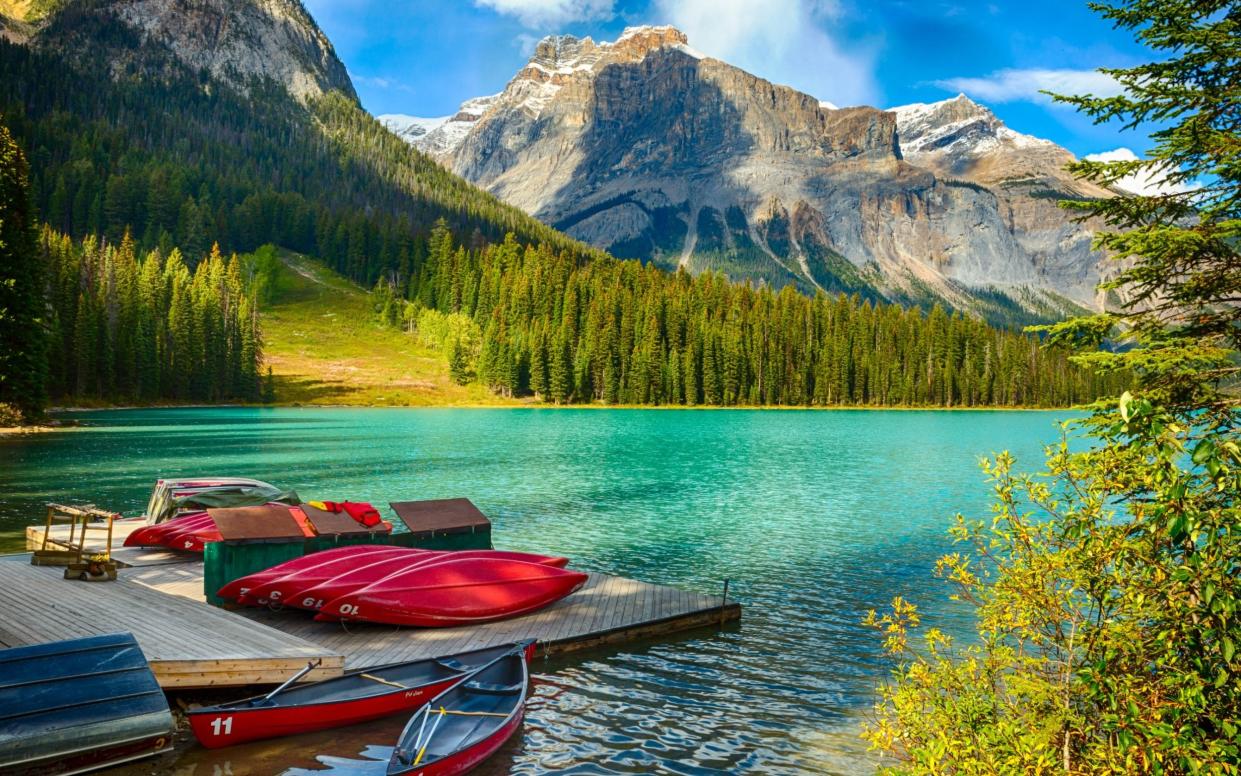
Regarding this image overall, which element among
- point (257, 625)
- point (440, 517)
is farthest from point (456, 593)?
point (440, 517)

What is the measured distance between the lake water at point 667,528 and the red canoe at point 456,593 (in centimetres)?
266

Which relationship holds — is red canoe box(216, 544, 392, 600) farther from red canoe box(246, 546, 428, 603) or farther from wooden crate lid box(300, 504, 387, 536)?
wooden crate lid box(300, 504, 387, 536)

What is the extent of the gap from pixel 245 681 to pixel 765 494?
114 ft

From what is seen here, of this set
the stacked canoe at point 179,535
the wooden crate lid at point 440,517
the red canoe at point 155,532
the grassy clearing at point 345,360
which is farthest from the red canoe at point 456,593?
the grassy clearing at point 345,360

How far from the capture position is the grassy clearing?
147000 mm

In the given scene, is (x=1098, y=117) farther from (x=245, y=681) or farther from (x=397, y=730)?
(x=245, y=681)

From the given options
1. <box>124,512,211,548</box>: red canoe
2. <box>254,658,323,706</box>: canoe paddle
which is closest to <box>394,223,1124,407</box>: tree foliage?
<box>124,512,211,548</box>: red canoe

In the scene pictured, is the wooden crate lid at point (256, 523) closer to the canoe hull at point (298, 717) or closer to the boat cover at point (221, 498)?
the boat cover at point (221, 498)

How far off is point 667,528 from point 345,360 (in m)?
142

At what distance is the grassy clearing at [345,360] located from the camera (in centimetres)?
14700

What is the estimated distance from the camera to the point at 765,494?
4497 centimetres

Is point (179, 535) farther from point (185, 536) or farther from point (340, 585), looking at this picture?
point (340, 585)

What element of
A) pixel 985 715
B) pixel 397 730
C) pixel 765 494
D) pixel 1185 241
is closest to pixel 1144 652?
pixel 985 715

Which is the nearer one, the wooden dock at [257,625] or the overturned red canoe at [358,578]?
the wooden dock at [257,625]
